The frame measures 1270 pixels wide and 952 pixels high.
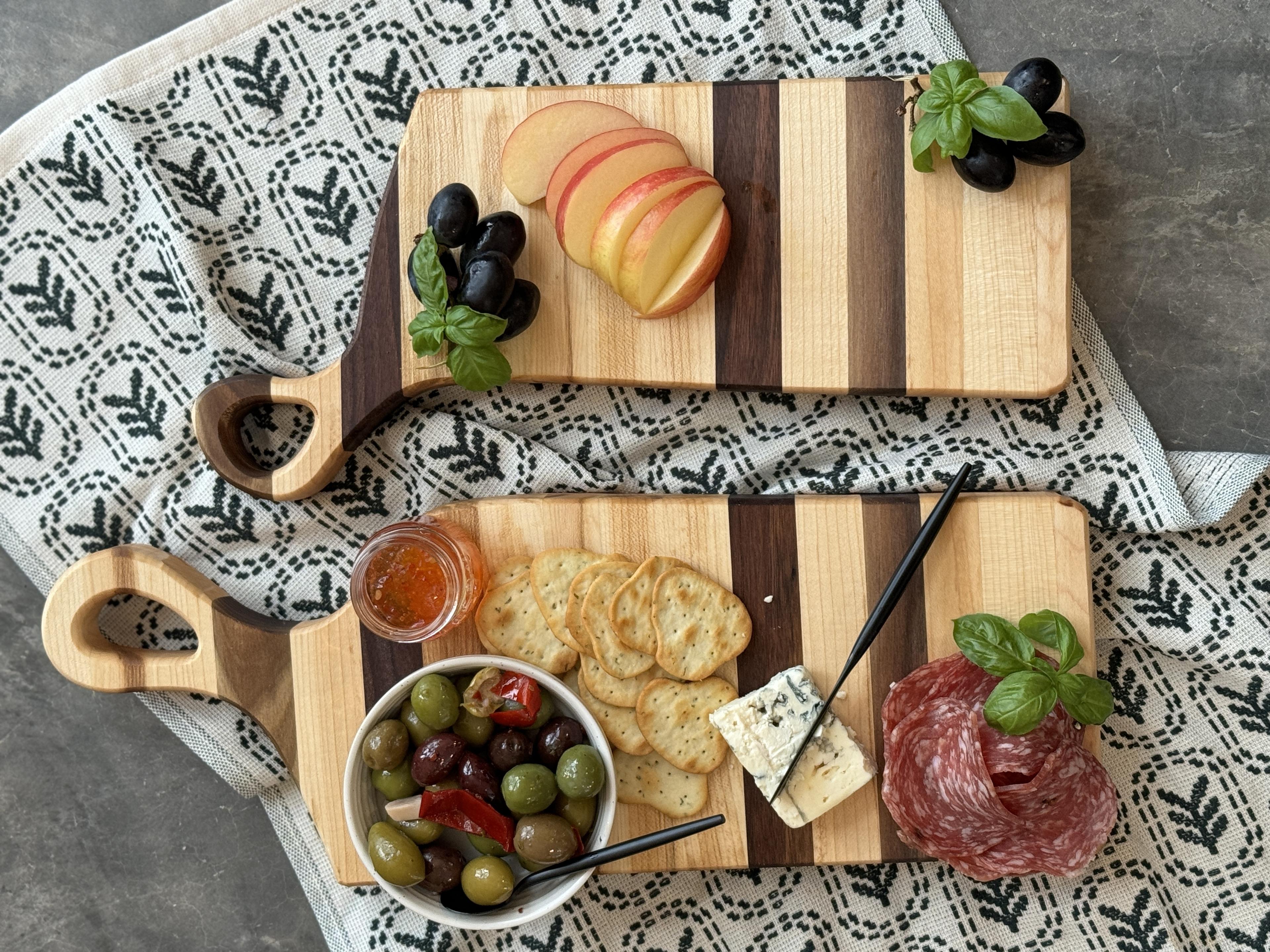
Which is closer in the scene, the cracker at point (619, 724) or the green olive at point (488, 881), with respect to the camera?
the green olive at point (488, 881)

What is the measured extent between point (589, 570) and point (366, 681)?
410mm

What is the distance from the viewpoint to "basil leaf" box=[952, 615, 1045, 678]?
142 centimetres

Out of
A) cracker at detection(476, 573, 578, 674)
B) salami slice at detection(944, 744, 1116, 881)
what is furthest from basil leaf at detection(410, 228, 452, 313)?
salami slice at detection(944, 744, 1116, 881)

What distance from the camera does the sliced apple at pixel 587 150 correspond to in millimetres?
1501

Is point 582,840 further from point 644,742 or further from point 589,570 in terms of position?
point 589,570

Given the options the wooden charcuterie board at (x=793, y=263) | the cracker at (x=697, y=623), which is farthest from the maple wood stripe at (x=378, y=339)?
the cracker at (x=697, y=623)

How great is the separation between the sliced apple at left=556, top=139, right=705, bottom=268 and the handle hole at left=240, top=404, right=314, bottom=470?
1.88 feet

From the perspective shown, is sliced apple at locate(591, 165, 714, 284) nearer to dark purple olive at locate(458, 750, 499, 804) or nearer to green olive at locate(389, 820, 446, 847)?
dark purple olive at locate(458, 750, 499, 804)

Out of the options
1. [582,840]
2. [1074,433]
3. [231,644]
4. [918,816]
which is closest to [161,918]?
[231,644]

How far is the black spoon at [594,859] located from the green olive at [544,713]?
0.19 m

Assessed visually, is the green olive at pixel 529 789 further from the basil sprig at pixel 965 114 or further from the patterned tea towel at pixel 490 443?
the basil sprig at pixel 965 114

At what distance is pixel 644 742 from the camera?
1.55 metres

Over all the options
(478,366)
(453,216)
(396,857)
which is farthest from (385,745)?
(453,216)

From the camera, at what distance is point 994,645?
1.43 m
